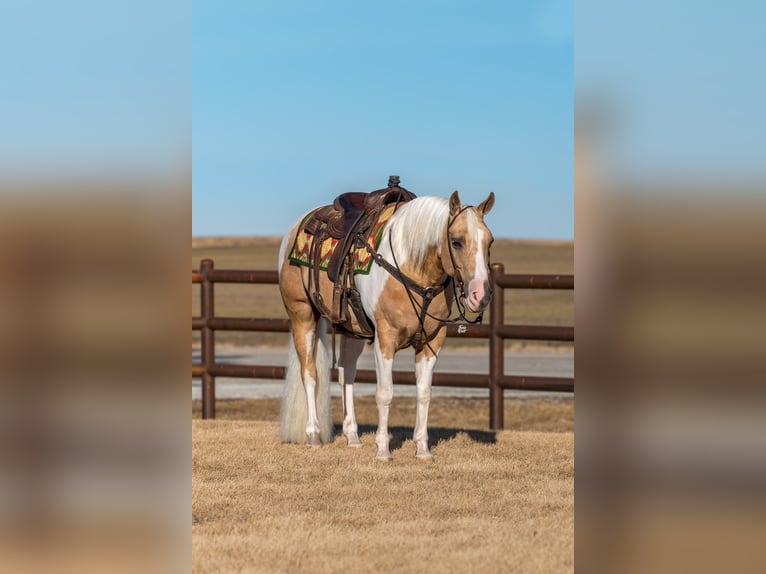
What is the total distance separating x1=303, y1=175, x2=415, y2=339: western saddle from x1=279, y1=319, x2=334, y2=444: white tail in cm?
35

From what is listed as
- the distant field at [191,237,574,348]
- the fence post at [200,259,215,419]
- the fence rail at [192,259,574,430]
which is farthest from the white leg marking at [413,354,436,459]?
the distant field at [191,237,574,348]

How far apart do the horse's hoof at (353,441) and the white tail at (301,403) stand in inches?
8.2

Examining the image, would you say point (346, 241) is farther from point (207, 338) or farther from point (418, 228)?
point (207, 338)

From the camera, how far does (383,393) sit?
21.6 ft

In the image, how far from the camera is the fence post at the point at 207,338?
9.72m

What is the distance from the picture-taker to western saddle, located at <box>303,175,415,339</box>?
6.85 meters

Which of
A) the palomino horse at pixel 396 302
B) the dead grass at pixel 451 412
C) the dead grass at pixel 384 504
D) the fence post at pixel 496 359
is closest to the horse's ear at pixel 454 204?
the palomino horse at pixel 396 302

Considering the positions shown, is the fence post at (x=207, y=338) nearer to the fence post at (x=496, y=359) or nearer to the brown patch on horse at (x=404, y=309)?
the fence post at (x=496, y=359)
